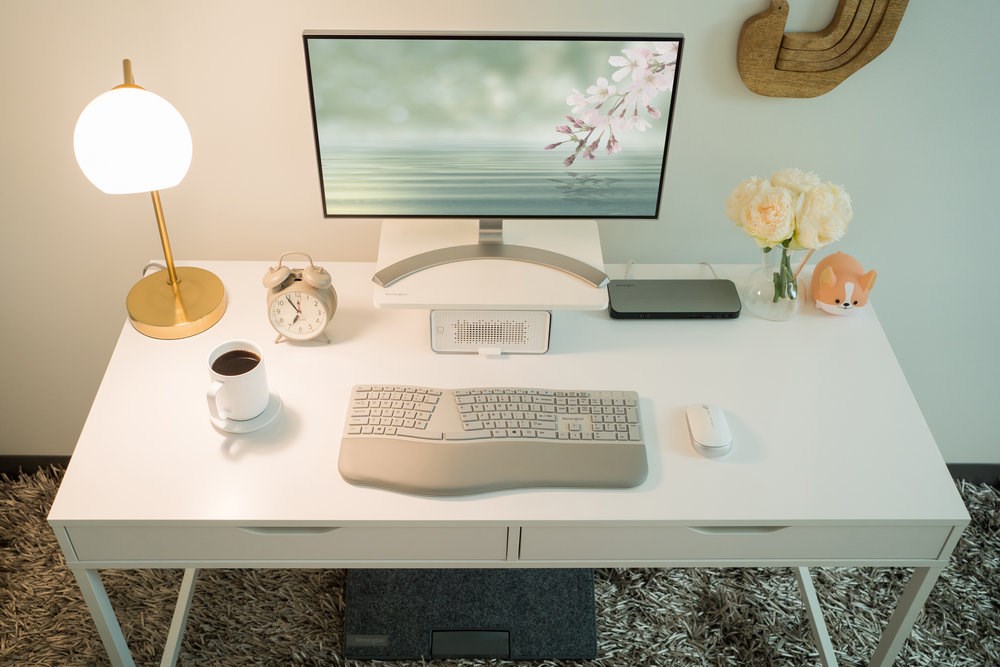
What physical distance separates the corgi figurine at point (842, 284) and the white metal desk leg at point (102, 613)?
1.37 m

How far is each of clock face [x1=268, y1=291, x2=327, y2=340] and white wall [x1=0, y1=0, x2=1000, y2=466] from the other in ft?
1.06

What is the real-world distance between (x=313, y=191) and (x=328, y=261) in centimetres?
15

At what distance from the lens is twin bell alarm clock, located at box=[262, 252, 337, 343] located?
146 centimetres

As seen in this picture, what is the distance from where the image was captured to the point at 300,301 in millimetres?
1474

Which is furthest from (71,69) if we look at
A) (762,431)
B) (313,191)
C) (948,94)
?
(948,94)

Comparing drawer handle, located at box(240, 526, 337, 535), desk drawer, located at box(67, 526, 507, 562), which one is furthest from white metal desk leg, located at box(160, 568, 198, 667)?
drawer handle, located at box(240, 526, 337, 535)

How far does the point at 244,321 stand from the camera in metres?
1.57

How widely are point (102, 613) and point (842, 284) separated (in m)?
1.43

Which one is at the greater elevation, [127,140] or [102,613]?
[127,140]

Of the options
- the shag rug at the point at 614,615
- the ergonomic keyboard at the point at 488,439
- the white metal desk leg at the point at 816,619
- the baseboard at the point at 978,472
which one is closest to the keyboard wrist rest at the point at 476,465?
the ergonomic keyboard at the point at 488,439

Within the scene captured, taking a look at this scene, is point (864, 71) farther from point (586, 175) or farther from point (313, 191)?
point (313, 191)

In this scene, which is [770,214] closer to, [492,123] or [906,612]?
[492,123]

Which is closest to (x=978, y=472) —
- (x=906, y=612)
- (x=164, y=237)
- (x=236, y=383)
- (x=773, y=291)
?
(x=906, y=612)

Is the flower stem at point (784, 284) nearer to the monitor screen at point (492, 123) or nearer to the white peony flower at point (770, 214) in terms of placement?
the white peony flower at point (770, 214)
